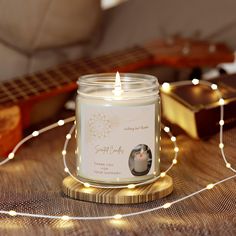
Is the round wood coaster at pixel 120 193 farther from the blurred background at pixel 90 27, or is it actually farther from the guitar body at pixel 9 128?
the blurred background at pixel 90 27

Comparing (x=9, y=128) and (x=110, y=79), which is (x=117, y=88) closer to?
(x=110, y=79)

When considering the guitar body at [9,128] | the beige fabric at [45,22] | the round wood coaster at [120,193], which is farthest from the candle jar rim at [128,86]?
the beige fabric at [45,22]

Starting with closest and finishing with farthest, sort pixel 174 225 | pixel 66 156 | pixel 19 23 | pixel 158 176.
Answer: pixel 174 225 → pixel 158 176 → pixel 66 156 → pixel 19 23

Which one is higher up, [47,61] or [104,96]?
[104,96]

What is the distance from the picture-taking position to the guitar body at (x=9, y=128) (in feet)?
2.82

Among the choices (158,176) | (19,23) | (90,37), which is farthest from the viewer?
(90,37)

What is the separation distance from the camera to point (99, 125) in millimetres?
637

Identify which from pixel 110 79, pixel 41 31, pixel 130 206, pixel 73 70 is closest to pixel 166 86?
pixel 110 79

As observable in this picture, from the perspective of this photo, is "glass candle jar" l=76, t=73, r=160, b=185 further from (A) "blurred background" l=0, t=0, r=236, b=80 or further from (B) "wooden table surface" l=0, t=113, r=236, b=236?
(A) "blurred background" l=0, t=0, r=236, b=80

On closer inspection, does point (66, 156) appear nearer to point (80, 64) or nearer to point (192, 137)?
point (192, 137)

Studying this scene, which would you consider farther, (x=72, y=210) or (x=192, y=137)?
(x=192, y=137)

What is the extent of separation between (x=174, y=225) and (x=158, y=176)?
113 millimetres

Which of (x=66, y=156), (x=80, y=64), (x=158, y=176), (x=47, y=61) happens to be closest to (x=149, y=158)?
(x=158, y=176)

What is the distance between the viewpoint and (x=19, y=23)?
113cm
